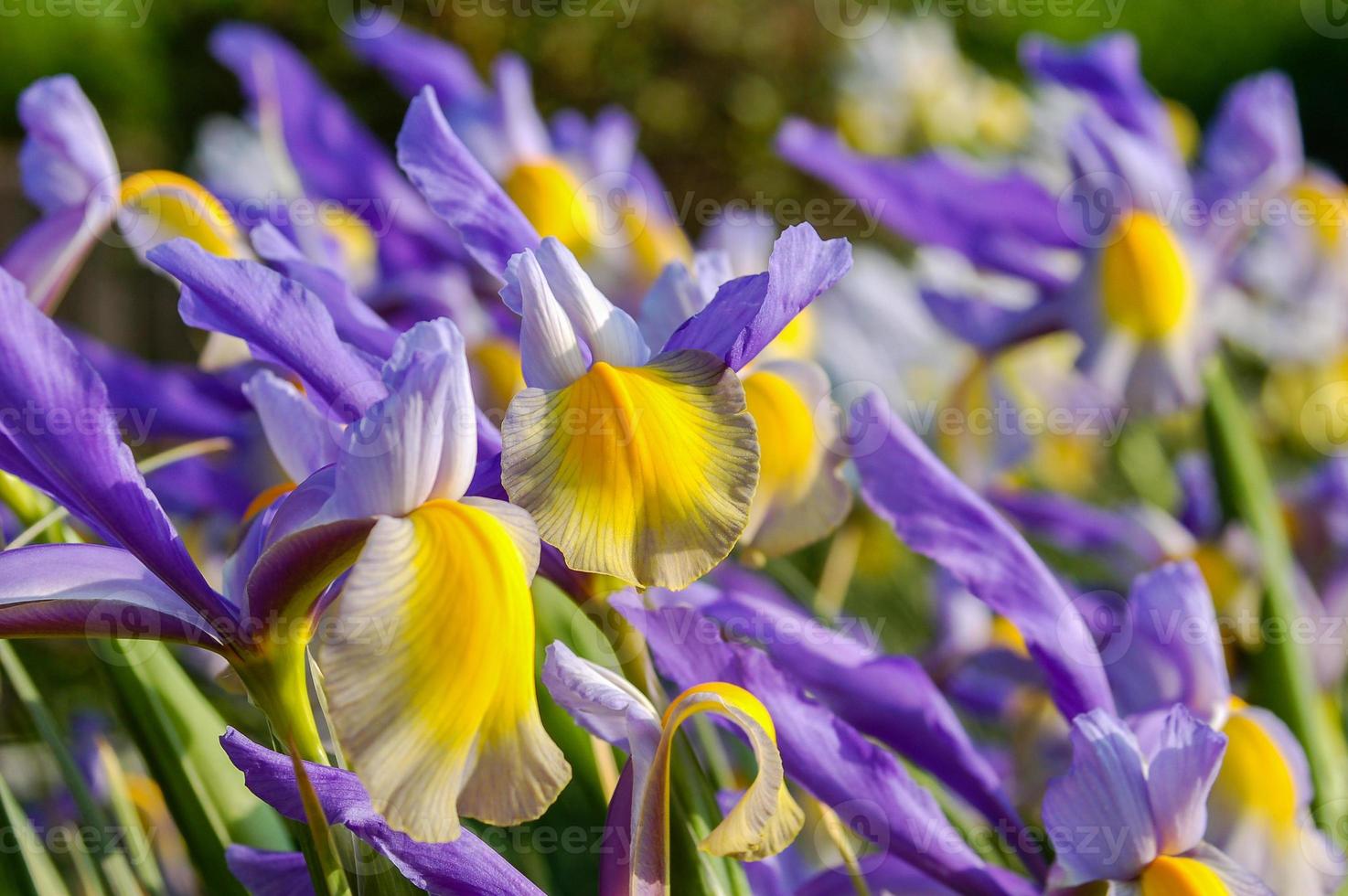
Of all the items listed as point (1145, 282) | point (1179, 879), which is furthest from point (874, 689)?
point (1145, 282)

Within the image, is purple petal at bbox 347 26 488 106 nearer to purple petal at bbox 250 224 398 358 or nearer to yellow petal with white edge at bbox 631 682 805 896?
purple petal at bbox 250 224 398 358

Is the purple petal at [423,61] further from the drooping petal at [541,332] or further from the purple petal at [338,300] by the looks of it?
the drooping petal at [541,332]

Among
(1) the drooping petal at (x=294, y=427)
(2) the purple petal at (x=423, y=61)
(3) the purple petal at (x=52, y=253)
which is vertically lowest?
(2) the purple petal at (x=423, y=61)

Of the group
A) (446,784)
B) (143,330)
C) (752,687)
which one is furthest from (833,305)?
(143,330)

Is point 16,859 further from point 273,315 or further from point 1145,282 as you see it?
point 1145,282

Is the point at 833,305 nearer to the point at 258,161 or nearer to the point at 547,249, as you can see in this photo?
the point at 258,161

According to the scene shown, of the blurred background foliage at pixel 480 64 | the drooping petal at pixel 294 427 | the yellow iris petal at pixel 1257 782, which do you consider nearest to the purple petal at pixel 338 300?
the drooping petal at pixel 294 427
